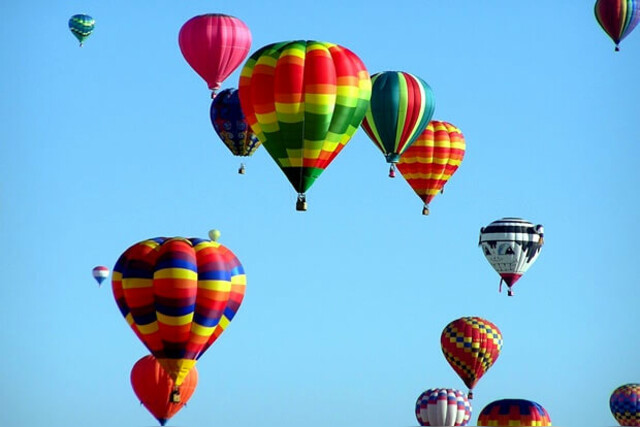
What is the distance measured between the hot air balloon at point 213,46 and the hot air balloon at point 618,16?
14957mm

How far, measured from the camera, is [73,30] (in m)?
80.1

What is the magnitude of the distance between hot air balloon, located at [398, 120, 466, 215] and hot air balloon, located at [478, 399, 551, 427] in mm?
7162

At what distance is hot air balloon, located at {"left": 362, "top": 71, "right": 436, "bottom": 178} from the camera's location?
59.7 meters

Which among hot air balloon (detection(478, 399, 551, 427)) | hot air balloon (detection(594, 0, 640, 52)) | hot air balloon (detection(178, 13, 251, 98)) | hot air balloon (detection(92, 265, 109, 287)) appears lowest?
hot air balloon (detection(478, 399, 551, 427))

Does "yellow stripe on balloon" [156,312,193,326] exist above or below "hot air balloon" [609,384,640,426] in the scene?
above

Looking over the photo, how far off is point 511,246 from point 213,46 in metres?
13.6

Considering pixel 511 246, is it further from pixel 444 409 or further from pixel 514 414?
pixel 444 409

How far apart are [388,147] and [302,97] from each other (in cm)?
754

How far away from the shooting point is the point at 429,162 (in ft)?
216

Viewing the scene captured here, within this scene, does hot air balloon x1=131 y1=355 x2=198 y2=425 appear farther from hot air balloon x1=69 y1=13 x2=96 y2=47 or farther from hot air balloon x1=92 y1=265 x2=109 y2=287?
hot air balloon x1=69 y1=13 x2=96 y2=47

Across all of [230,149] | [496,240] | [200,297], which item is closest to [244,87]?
[200,297]

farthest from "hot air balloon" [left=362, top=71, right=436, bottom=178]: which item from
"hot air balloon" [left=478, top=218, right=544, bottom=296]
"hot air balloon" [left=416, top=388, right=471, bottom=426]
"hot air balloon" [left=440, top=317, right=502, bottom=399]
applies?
"hot air balloon" [left=416, top=388, right=471, bottom=426]

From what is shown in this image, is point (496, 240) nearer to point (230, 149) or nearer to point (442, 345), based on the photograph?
point (442, 345)

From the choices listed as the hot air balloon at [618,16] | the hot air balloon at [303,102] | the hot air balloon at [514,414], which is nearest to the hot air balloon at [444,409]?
the hot air balloon at [514,414]
